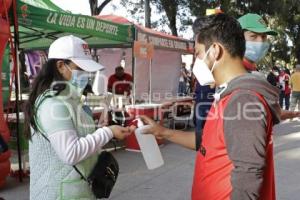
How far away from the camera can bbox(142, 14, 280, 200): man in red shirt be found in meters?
1.52

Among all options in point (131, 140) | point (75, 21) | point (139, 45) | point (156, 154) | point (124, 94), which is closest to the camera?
point (156, 154)

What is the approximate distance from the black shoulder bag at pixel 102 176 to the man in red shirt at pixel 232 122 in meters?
0.63

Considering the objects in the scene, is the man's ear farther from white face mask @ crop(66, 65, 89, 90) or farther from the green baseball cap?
the green baseball cap

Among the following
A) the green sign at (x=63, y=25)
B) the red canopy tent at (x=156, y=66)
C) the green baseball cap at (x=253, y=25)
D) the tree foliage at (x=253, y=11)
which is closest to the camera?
the green baseball cap at (x=253, y=25)

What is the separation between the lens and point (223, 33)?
68.7 inches

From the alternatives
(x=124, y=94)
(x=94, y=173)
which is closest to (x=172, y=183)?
(x=94, y=173)

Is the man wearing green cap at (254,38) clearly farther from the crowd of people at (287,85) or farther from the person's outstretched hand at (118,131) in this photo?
the crowd of people at (287,85)

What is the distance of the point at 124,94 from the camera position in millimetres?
10859

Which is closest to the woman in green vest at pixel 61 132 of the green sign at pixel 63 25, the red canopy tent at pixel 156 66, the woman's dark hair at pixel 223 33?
the woman's dark hair at pixel 223 33

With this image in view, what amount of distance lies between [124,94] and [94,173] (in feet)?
27.8

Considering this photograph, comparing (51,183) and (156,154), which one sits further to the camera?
(156,154)

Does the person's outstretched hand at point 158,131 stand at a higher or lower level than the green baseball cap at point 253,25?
lower

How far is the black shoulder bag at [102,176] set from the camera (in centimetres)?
240

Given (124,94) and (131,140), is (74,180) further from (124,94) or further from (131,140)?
(124,94)
